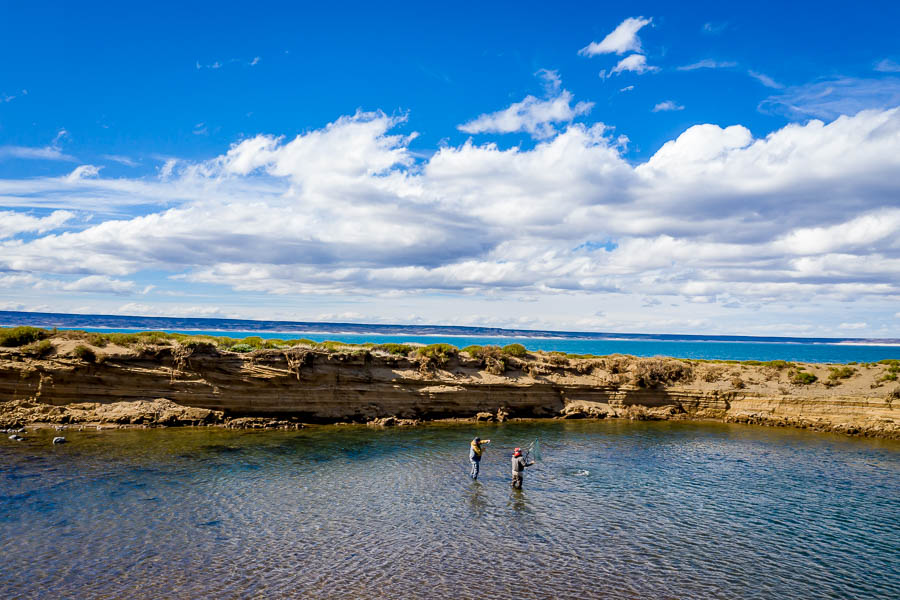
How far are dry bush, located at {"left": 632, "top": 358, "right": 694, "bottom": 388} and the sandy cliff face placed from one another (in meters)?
0.12

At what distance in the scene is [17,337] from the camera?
3431 centimetres

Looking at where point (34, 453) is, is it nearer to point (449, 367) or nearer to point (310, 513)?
point (310, 513)

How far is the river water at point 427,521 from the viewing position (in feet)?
47.9

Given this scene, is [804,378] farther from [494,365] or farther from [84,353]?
[84,353]

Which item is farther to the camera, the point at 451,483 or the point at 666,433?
the point at 666,433

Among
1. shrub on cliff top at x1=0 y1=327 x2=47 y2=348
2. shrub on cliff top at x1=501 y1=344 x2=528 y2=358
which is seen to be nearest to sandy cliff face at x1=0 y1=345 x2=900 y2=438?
shrub on cliff top at x1=0 y1=327 x2=47 y2=348

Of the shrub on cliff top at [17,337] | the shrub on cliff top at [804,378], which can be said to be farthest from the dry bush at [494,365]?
the shrub on cliff top at [17,337]

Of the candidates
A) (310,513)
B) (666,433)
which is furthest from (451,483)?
(666,433)

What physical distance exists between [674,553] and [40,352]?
37.5 metres

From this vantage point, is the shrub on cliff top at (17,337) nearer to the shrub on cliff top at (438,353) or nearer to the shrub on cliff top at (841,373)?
the shrub on cliff top at (438,353)

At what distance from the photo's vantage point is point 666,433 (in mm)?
38375

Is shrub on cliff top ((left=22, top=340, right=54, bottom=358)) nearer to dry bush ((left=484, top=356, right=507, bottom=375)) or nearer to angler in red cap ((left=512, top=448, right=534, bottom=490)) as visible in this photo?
angler in red cap ((left=512, top=448, right=534, bottom=490))

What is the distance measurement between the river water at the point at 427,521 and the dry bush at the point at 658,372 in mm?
14343

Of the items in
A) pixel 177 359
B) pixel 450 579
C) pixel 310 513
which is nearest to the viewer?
pixel 450 579
